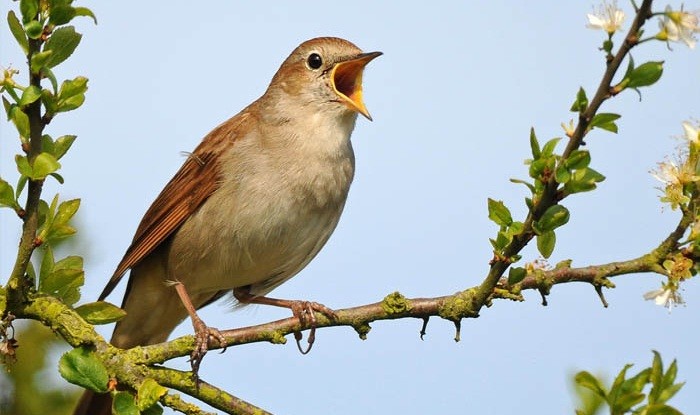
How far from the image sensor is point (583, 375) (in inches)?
96.5

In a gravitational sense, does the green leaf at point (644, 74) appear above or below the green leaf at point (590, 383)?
above

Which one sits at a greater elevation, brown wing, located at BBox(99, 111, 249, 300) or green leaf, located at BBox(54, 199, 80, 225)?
brown wing, located at BBox(99, 111, 249, 300)

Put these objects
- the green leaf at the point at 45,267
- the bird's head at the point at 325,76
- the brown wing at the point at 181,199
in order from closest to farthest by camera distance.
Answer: the green leaf at the point at 45,267, the brown wing at the point at 181,199, the bird's head at the point at 325,76

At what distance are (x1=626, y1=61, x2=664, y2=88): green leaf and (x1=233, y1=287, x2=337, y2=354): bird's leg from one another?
1.64 m

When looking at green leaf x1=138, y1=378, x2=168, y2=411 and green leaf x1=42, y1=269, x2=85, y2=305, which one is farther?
green leaf x1=42, y1=269, x2=85, y2=305

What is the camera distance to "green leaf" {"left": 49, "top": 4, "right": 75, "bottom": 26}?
3.03m

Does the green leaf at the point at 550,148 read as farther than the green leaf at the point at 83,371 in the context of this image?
No

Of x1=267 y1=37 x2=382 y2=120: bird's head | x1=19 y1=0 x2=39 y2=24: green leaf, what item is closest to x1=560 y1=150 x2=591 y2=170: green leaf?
x1=19 y1=0 x2=39 y2=24: green leaf

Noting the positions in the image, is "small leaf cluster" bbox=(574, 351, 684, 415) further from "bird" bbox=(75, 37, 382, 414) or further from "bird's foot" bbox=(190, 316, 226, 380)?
"bird" bbox=(75, 37, 382, 414)

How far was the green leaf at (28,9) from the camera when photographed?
2986 mm

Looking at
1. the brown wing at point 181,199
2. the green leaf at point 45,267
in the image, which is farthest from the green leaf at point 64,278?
the brown wing at point 181,199

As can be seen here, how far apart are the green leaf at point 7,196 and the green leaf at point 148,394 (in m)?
0.70

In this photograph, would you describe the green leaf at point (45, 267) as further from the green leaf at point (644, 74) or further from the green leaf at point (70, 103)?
the green leaf at point (644, 74)

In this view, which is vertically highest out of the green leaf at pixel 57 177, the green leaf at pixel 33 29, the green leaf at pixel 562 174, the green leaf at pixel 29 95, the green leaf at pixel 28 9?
the green leaf at pixel 28 9
